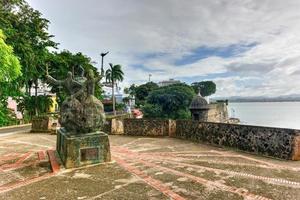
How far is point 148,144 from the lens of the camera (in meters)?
11.5

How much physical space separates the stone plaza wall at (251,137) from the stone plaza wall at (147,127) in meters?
1.51

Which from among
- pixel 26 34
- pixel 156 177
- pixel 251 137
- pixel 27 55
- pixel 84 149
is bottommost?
pixel 156 177

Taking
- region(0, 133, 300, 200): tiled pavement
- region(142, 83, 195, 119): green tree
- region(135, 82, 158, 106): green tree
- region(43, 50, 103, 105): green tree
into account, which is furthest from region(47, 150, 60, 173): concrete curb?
region(135, 82, 158, 106): green tree

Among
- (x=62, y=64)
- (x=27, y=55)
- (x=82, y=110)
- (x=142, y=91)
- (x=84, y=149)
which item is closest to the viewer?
(x=84, y=149)

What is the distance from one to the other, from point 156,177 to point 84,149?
8.30ft

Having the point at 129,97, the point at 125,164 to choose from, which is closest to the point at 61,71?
the point at 125,164

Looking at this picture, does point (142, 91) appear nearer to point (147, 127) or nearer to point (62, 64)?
point (62, 64)

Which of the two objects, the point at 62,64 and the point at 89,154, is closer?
the point at 89,154

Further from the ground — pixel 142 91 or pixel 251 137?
pixel 142 91

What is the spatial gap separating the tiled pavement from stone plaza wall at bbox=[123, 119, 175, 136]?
4.42 meters

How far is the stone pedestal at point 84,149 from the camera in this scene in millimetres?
7316

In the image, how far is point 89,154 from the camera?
7.59 metres

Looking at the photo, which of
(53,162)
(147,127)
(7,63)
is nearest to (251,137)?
(147,127)

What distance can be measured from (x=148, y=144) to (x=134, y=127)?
10.8 feet
